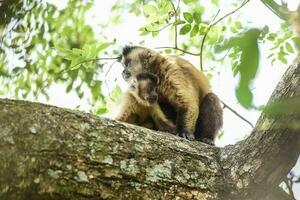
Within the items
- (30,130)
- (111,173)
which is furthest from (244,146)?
(30,130)

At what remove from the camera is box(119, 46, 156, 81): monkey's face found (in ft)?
19.9

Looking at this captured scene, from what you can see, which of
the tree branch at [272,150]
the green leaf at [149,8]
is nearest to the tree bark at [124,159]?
the tree branch at [272,150]

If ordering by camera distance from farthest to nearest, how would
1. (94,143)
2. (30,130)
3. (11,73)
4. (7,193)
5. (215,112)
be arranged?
(11,73)
(215,112)
(94,143)
(30,130)
(7,193)

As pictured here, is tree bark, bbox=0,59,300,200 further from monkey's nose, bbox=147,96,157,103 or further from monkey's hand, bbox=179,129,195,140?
monkey's nose, bbox=147,96,157,103

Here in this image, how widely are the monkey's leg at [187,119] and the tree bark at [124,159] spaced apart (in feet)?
4.81

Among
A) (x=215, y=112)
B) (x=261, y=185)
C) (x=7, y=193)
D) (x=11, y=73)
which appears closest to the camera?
(x=7, y=193)

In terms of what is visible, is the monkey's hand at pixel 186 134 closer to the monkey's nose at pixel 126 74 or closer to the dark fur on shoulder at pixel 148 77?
the dark fur on shoulder at pixel 148 77

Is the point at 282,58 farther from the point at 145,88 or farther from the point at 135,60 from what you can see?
the point at 135,60

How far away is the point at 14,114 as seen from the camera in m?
2.75

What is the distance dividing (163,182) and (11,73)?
372 centimetres

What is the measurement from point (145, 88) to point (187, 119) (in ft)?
2.15

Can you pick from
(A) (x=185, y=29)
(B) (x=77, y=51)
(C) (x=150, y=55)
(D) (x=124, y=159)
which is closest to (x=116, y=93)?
(C) (x=150, y=55)

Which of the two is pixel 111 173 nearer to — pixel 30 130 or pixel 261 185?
pixel 30 130

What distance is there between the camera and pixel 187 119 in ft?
16.6
